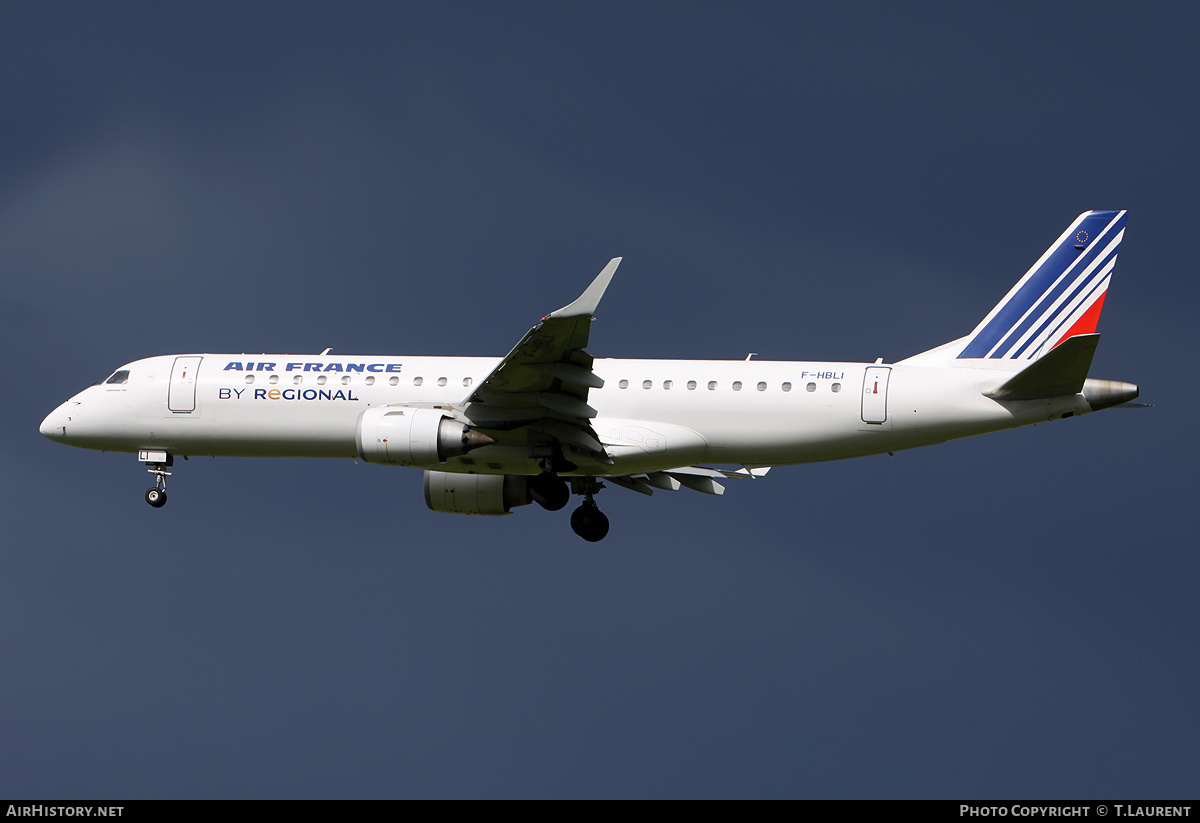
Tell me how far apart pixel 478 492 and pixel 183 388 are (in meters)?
8.47

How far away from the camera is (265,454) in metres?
38.8

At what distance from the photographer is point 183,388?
39.1m

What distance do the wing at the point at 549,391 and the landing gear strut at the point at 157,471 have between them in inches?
384

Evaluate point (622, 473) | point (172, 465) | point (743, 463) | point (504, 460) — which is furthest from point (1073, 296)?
point (172, 465)

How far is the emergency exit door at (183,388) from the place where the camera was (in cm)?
3894

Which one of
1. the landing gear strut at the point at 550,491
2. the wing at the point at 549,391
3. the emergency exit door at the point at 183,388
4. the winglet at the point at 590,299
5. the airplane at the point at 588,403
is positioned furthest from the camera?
the emergency exit door at the point at 183,388

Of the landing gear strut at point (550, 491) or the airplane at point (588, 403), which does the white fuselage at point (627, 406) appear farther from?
the landing gear strut at point (550, 491)

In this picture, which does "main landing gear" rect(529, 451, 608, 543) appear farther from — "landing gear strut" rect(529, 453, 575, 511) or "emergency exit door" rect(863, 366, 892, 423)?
"emergency exit door" rect(863, 366, 892, 423)

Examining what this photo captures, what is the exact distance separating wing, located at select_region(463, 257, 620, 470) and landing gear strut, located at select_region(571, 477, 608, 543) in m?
3.67

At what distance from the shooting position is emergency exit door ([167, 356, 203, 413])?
38.9 meters

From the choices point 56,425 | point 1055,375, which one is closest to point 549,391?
point 1055,375

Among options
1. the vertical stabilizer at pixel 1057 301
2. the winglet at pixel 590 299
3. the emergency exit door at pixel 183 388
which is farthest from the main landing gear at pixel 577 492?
the vertical stabilizer at pixel 1057 301

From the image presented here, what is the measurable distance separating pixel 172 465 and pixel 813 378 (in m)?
17.8

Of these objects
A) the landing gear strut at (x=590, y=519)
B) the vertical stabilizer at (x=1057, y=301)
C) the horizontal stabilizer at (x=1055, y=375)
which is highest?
the vertical stabilizer at (x=1057, y=301)
